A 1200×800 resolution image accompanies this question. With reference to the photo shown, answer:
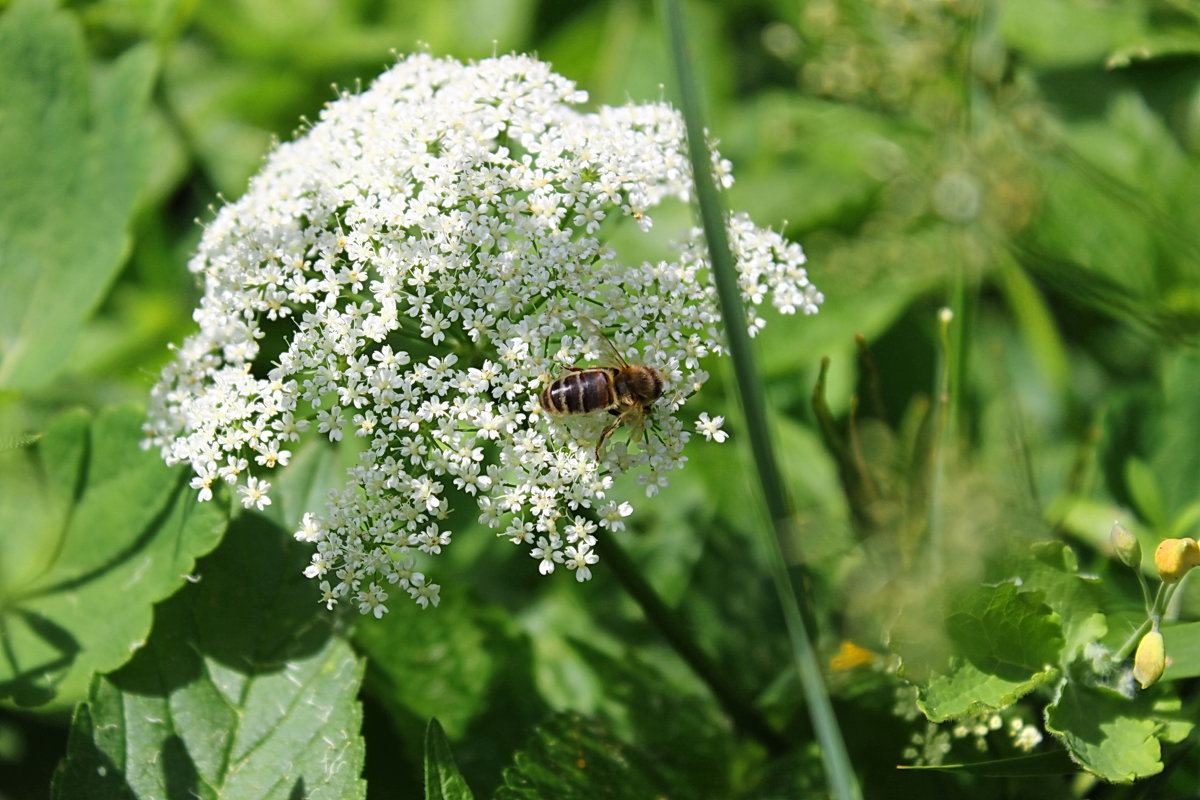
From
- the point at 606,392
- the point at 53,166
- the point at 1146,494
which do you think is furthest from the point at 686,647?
the point at 53,166

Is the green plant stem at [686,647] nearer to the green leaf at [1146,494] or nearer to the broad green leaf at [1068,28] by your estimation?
the green leaf at [1146,494]

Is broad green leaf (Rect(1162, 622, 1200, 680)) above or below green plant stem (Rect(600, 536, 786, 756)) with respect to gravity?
below

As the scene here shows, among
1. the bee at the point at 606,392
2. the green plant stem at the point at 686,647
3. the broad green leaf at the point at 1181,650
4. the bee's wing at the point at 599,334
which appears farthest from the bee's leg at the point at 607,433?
the broad green leaf at the point at 1181,650

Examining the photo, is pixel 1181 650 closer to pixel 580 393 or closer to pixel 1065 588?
pixel 1065 588

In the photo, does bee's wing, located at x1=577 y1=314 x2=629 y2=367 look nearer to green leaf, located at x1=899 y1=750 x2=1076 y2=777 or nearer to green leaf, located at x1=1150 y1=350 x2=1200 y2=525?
green leaf, located at x1=899 y1=750 x2=1076 y2=777

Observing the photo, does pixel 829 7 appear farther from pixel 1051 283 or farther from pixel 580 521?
pixel 580 521

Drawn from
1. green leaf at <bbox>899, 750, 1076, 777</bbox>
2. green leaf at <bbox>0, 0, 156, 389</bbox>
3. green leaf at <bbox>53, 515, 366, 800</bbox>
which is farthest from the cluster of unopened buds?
green leaf at <bbox>0, 0, 156, 389</bbox>
